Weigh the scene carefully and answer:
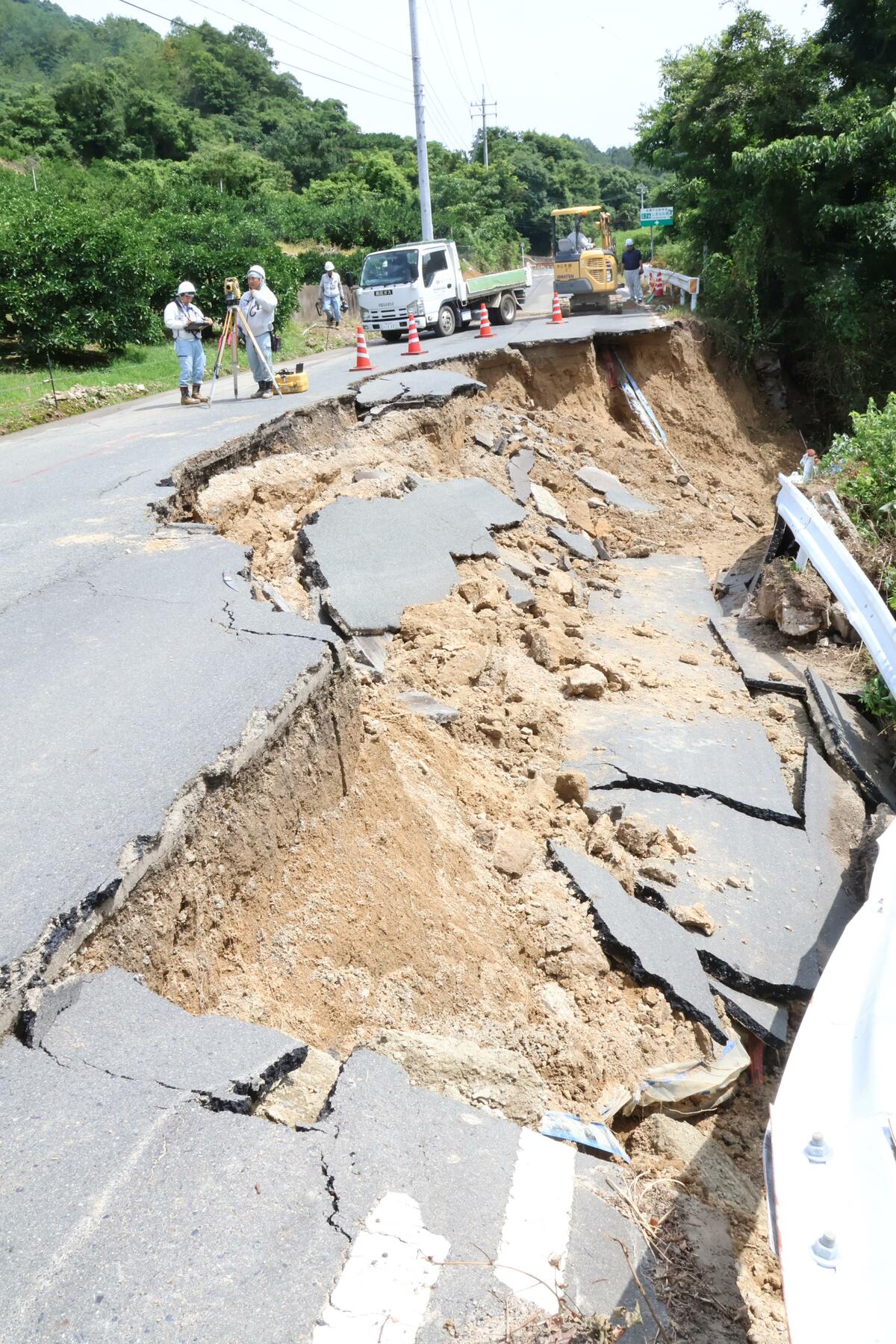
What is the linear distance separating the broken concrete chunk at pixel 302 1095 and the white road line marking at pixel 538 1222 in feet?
2.01

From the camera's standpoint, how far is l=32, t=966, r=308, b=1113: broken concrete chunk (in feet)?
9.04

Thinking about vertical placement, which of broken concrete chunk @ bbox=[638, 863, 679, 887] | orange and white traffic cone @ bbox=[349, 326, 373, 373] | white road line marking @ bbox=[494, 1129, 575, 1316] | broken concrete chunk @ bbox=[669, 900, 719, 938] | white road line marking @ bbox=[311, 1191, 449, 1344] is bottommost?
broken concrete chunk @ bbox=[669, 900, 719, 938]

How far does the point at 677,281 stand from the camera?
→ 827 inches

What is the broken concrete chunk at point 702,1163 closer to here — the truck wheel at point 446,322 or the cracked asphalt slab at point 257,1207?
the cracked asphalt slab at point 257,1207

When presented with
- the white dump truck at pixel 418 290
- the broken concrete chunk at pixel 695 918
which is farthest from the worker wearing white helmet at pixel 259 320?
the broken concrete chunk at pixel 695 918

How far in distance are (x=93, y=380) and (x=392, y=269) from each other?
6.83 meters

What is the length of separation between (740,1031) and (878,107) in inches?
749

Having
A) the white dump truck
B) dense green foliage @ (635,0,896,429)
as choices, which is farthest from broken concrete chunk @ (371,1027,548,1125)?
the white dump truck

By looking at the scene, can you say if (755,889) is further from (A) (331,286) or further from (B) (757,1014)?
(A) (331,286)

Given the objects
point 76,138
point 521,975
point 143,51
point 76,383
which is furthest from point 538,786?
point 143,51

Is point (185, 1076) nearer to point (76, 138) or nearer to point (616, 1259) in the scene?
point (616, 1259)

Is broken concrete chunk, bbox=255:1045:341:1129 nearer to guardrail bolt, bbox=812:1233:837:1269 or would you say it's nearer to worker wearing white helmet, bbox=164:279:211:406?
guardrail bolt, bbox=812:1233:837:1269

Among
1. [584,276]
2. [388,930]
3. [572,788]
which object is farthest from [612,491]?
[388,930]

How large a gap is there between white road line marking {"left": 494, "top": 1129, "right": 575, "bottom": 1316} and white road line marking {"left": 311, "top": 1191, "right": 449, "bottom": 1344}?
0.20 metres
